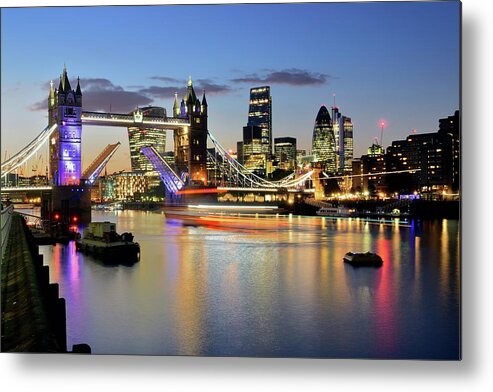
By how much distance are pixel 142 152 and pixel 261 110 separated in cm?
254

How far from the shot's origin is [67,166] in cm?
901

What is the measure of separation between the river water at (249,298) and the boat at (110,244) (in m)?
0.16

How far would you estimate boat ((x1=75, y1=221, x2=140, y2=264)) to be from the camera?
8.17 meters

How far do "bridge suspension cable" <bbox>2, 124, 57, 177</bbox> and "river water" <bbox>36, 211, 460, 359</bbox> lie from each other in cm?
146

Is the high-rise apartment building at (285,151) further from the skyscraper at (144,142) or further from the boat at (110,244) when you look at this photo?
the boat at (110,244)

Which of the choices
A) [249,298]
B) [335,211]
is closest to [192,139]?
[249,298]

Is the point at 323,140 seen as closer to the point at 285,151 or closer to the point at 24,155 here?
the point at 285,151

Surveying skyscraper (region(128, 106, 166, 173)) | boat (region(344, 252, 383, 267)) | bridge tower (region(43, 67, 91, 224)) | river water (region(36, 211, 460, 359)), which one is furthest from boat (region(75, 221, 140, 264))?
boat (region(344, 252, 383, 267))

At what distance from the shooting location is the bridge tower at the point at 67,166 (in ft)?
25.1

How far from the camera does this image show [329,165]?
28.2 ft

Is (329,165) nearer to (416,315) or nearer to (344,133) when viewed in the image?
(344,133)

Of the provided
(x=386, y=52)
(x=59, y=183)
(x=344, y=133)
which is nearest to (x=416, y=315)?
(x=344, y=133)

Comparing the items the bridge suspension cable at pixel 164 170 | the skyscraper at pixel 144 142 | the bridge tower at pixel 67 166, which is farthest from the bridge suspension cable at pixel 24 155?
the bridge suspension cable at pixel 164 170

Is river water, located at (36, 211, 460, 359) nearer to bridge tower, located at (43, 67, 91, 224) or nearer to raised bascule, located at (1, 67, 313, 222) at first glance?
bridge tower, located at (43, 67, 91, 224)
